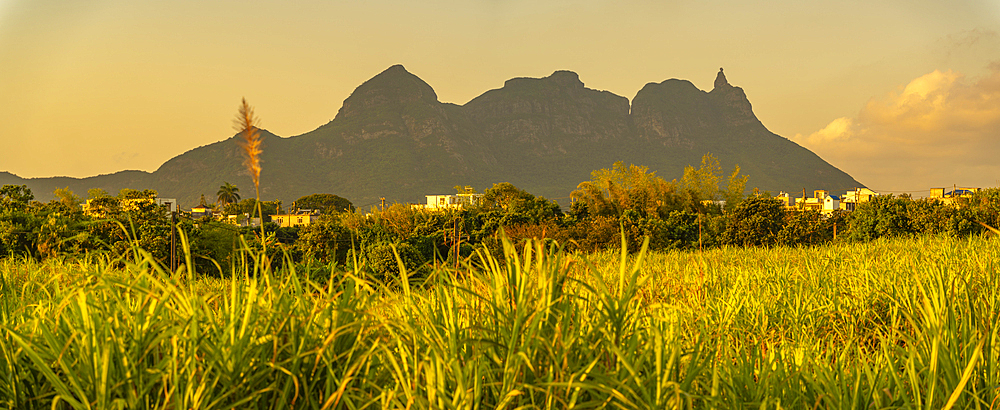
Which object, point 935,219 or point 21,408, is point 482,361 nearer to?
point 21,408

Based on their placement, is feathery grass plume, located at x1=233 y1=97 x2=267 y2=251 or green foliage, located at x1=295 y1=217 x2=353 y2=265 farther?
green foliage, located at x1=295 y1=217 x2=353 y2=265

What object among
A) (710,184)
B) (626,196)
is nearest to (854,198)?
(710,184)

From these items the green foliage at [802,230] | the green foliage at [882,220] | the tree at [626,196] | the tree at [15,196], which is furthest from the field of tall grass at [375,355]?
the tree at [626,196]

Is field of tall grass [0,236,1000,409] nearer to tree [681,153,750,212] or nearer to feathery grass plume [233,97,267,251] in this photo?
feathery grass plume [233,97,267,251]

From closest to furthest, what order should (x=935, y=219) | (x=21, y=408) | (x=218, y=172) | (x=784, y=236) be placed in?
(x=21, y=408)
(x=935, y=219)
(x=784, y=236)
(x=218, y=172)

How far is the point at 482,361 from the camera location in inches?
74.2

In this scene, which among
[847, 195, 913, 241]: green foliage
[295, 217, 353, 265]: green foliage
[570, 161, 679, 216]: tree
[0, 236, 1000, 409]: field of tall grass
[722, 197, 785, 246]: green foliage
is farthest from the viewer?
[570, 161, 679, 216]: tree

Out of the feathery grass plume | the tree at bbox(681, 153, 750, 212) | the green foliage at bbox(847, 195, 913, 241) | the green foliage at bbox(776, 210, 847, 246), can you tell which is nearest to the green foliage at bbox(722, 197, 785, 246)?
the green foliage at bbox(776, 210, 847, 246)

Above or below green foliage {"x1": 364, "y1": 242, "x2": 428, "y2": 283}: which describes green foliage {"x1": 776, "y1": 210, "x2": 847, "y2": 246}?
above

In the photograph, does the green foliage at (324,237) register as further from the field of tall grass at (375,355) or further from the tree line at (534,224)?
the field of tall grass at (375,355)

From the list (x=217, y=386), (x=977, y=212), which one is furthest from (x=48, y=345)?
(x=977, y=212)

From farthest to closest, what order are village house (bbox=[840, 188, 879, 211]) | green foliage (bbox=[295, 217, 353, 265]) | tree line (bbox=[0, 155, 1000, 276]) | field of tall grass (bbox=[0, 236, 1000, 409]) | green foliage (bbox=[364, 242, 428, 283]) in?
village house (bbox=[840, 188, 879, 211])
green foliage (bbox=[295, 217, 353, 265])
green foliage (bbox=[364, 242, 428, 283])
tree line (bbox=[0, 155, 1000, 276])
field of tall grass (bbox=[0, 236, 1000, 409])

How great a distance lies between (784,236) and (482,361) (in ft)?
107

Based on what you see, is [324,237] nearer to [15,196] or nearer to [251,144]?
[15,196]
